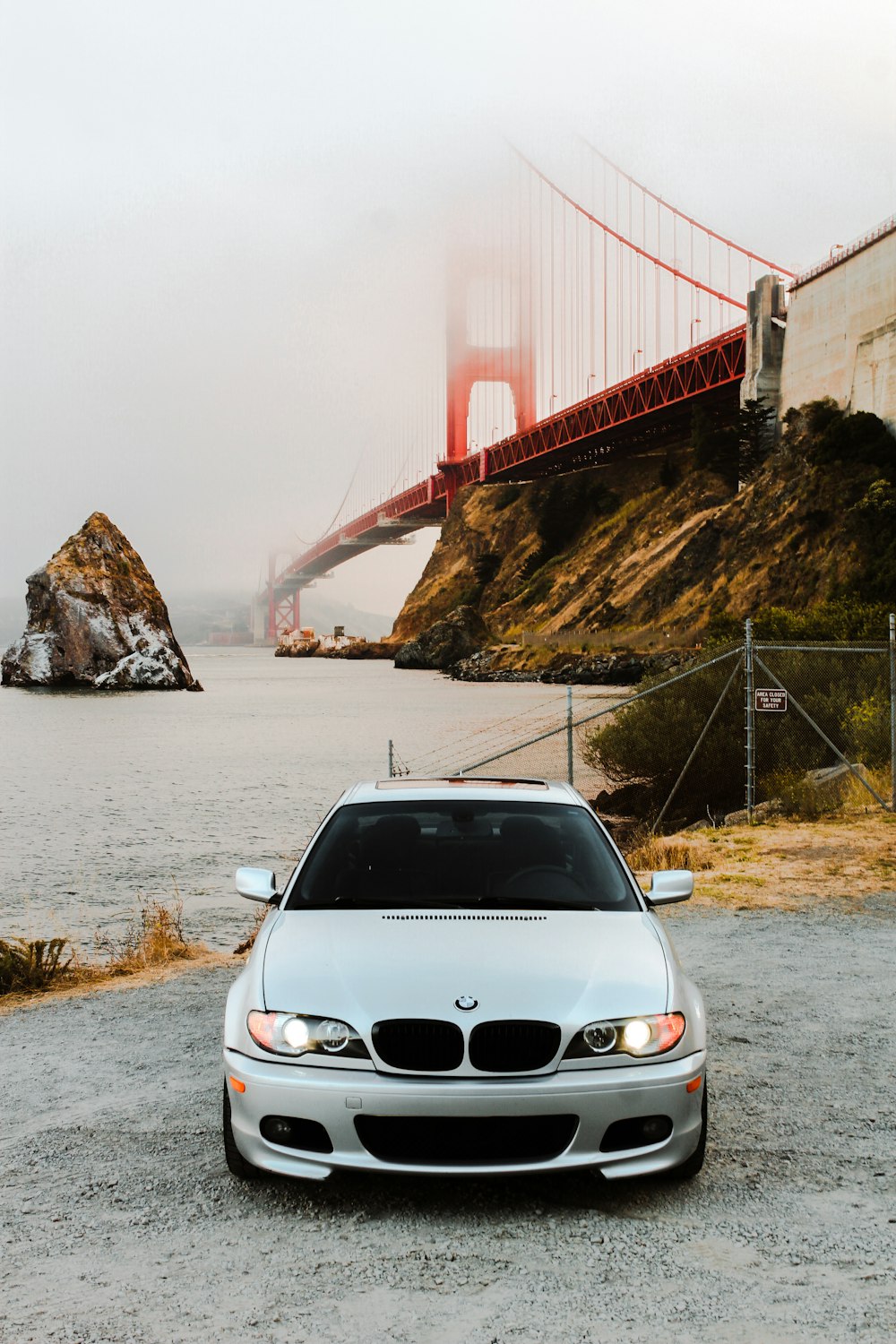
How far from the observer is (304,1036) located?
3.44m

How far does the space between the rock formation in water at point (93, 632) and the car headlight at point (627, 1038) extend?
80218 millimetres

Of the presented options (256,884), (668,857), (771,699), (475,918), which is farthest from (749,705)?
(475,918)

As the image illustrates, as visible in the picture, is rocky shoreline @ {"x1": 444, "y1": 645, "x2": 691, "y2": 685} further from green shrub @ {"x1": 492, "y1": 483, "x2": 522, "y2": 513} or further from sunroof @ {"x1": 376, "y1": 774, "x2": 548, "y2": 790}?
sunroof @ {"x1": 376, "y1": 774, "x2": 548, "y2": 790}

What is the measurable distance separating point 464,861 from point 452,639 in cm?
9714

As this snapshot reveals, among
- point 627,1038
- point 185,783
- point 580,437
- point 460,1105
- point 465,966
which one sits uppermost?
point 580,437

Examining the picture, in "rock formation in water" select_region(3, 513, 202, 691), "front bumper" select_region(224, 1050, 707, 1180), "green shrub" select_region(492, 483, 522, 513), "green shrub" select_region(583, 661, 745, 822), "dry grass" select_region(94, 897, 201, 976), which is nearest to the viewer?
"front bumper" select_region(224, 1050, 707, 1180)

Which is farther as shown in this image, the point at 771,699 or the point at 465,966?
the point at 771,699

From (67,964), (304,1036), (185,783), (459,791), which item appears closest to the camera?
(304,1036)

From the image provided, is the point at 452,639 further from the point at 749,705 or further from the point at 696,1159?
the point at 696,1159

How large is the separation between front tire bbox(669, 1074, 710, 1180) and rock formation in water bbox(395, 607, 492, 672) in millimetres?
96219

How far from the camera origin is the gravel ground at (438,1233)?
2.86m

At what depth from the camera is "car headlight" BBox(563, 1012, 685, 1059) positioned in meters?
3.40

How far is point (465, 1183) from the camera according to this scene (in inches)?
145

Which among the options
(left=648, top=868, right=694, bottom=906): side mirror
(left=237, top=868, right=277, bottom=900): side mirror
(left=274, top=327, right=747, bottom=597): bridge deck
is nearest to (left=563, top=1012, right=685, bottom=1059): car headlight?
(left=648, top=868, right=694, bottom=906): side mirror
